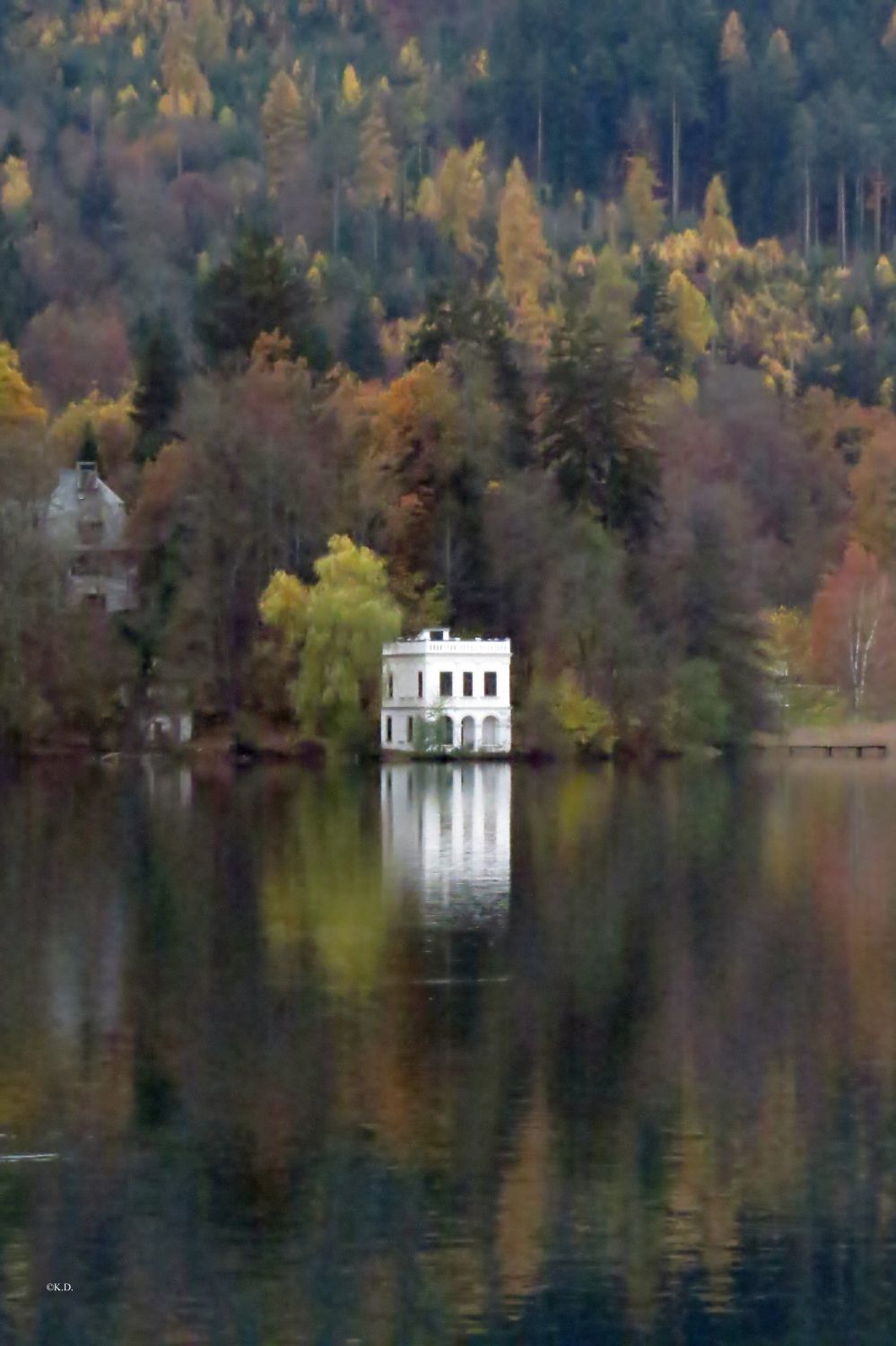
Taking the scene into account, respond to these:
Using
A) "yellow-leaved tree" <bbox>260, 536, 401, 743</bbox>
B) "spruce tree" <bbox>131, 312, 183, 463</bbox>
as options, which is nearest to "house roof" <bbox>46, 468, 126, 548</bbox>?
"spruce tree" <bbox>131, 312, 183, 463</bbox>

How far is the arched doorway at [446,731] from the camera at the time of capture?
84.1 meters

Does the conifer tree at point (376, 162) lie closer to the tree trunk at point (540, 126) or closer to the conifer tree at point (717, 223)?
the tree trunk at point (540, 126)

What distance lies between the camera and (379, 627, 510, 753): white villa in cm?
8400

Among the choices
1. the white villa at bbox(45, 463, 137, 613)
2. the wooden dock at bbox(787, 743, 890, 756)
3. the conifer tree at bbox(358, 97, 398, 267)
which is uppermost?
the conifer tree at bbox(358, 97, 398, 267)

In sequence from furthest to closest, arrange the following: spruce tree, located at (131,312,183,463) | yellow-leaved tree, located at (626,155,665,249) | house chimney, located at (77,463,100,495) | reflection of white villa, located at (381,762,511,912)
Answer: yellow-leaved tree, located at (626,155,665,249)
spruce tree, located at (131,312,183,463)
house chimney, located at (77,463,100,495)
reflection of white villa, located at (381,762,511,912)

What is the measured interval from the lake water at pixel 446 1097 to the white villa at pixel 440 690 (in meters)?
35.9

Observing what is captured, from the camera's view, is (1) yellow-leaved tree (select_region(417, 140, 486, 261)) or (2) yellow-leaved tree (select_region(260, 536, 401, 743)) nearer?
(2) yellow-leaved tree (select_region(260, 536, 401, 743))

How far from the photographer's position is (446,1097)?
82.7 feet

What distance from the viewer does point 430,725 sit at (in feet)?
276

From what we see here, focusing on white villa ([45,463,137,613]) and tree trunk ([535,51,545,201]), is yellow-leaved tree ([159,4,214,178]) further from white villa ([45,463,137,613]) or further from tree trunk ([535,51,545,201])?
white villa ([45,463,137,613])

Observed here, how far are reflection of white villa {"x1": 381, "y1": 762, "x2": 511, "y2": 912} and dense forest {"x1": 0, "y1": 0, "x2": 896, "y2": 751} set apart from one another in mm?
10599

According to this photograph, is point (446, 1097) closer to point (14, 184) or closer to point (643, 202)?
point (14, 184)

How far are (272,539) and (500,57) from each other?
119 meters

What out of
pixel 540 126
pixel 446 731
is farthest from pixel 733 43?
pixel 446 731
